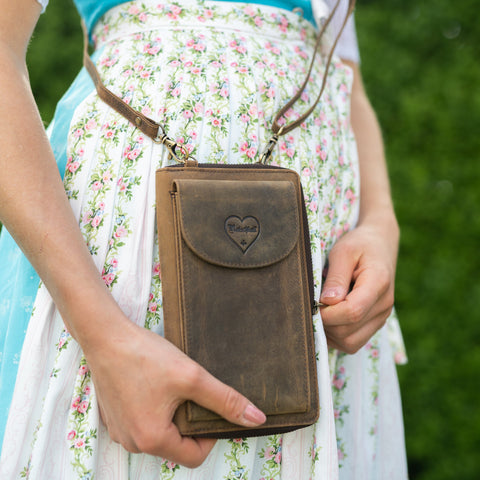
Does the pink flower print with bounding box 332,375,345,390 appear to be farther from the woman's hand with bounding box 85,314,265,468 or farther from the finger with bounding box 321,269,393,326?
the woman's hand with bounding box 85,314,265,468

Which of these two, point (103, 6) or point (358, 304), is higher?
point (103, 6)

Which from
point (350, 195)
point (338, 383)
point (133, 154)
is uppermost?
point (133, 154)

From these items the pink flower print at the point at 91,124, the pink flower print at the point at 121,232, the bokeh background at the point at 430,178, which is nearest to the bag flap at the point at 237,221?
the pink flower print at the point at 121,232

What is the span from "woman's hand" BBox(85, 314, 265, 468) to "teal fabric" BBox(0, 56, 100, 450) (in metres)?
0.22

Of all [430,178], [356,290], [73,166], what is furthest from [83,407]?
[430,178]

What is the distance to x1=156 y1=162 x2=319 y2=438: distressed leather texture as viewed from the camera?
0.83 m

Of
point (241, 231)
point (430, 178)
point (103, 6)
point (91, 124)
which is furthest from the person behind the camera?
point (430, 178)

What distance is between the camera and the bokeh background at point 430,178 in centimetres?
246

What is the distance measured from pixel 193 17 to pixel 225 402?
2.26ft

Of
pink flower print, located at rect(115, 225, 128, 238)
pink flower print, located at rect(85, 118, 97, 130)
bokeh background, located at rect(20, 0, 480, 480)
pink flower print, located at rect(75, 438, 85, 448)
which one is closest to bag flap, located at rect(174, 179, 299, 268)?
pink flower print, located at rect(115, 225, 128, 238)

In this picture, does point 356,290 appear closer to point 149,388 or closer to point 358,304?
point 358,304

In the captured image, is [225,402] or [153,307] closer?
[225,402]

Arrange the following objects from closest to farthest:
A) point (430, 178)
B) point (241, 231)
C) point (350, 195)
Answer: point (241, 231) → point (350, 195) → point (430, 178)

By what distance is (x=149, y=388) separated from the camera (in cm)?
76
